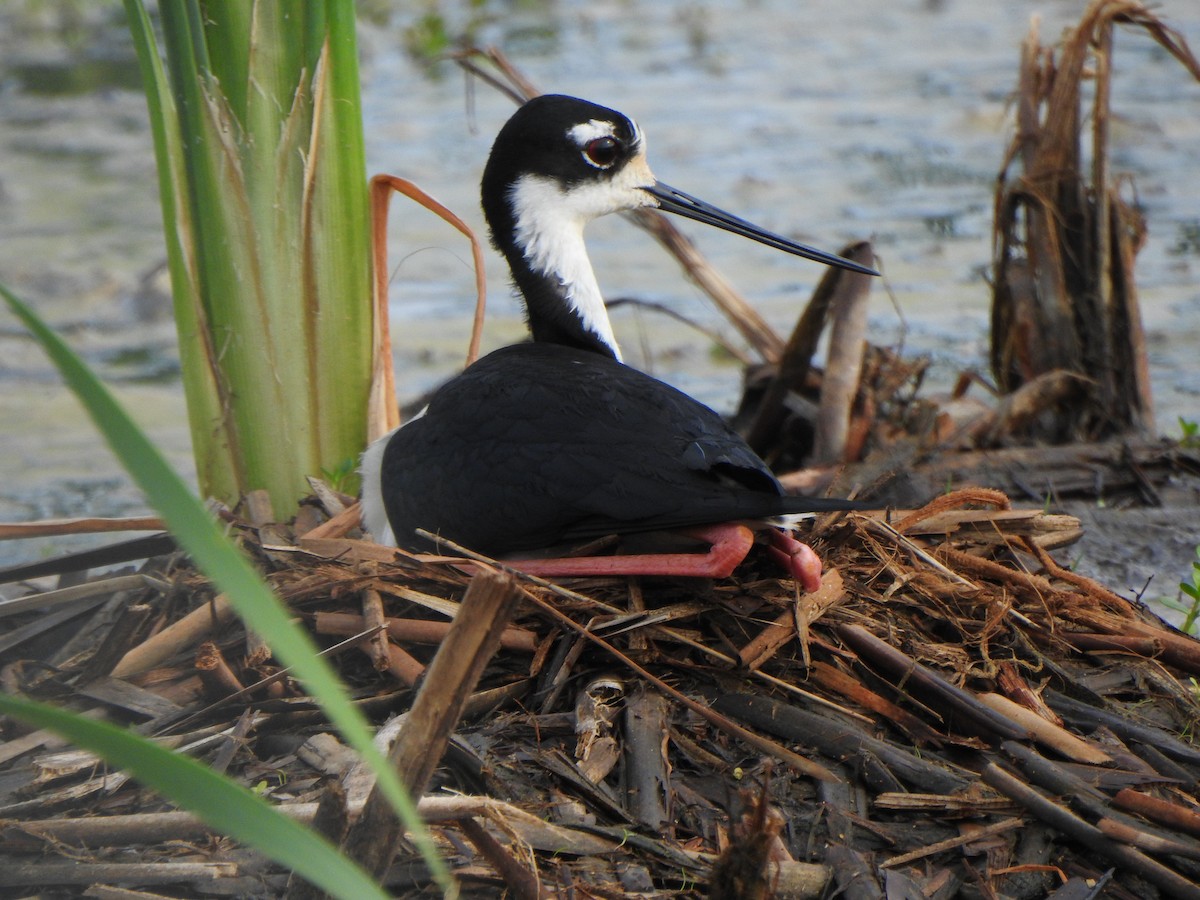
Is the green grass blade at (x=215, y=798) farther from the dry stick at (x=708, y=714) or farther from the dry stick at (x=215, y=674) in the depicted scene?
the dry stick at (x=215, y=674)

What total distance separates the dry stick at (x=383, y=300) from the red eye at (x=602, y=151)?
39 centimetres

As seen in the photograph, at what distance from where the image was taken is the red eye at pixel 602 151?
3.44 metres

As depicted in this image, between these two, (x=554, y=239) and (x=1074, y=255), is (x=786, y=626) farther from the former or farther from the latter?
(x=1074, y=255)

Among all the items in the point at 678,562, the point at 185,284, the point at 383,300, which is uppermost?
the point at 185,284

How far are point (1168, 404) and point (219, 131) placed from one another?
3740mm

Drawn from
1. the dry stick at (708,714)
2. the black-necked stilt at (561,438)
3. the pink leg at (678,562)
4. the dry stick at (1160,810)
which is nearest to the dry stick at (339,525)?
the black-necked stilt at (561,438)

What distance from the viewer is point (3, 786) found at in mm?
2361

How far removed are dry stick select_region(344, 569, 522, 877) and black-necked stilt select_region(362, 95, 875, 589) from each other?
848 millimetres

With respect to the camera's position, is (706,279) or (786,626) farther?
(706,279)

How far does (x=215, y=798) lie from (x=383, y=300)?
2499mm

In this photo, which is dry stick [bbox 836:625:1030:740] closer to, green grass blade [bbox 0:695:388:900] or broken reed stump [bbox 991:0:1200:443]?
green grass blade [bbox 0:695:388:900]

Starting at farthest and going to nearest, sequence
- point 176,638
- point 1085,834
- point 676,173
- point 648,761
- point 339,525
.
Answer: point 676,173 → point 339,525 → point 176,638 → point 648,761 → point 1085,834

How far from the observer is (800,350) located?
14.4 ft

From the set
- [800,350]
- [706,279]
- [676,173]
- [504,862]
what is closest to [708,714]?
[504,862]
